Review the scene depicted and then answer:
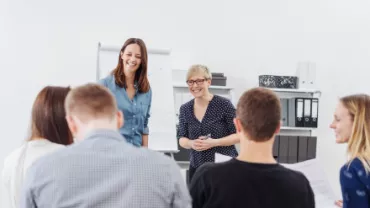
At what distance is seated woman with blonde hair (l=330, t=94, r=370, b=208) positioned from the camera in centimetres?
176

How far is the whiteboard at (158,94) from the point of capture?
423 centimetres

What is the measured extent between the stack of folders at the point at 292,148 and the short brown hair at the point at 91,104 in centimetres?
350

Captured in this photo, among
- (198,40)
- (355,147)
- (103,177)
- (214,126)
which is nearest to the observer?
(103,177)

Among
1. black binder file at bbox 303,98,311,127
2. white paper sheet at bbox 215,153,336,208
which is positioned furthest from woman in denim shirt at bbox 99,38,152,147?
black binder file at bbox 303,98,311,127

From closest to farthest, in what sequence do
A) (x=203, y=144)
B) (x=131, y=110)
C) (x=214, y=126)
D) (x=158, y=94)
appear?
(x=131, y=110) → (x=203, y=144) → (x=214, y=126) → (x=158, y=94)

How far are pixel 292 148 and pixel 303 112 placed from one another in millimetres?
416

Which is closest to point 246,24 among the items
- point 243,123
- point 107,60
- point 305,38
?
point 305,38

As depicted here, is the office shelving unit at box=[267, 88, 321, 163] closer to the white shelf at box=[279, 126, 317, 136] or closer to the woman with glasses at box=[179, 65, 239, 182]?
the white shelf at box=[279, 126, 317, 136]

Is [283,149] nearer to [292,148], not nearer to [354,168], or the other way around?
[292,148]

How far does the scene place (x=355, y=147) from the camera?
6.21 feet

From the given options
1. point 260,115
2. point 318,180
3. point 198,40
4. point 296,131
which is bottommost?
point 296,131

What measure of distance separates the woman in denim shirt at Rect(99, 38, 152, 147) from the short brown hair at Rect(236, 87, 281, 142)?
1208 millimetres

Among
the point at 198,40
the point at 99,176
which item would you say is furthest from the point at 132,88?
the point at 198,40

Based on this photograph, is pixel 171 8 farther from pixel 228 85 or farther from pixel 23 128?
pixel 23 128
